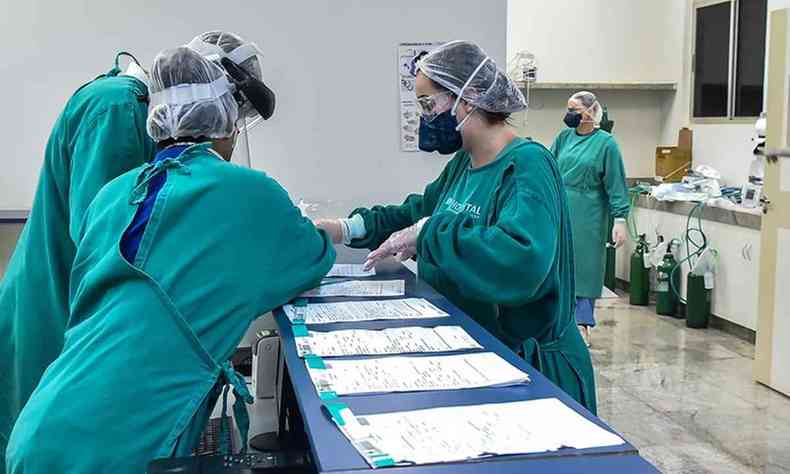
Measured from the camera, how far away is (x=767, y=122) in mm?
4047

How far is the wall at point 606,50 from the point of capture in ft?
21.1

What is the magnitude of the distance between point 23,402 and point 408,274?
3.43 feet

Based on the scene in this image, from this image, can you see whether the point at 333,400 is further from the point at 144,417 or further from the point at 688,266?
the point at 688,266

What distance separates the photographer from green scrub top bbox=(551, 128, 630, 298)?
460 centimetres

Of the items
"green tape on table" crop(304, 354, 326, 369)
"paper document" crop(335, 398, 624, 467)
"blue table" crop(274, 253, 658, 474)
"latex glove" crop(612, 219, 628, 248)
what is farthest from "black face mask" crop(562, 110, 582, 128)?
"paper document" crop(335, 398, 624, 467)

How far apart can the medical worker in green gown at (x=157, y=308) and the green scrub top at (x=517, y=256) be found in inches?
15.5

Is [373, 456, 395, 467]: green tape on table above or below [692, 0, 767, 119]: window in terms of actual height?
below

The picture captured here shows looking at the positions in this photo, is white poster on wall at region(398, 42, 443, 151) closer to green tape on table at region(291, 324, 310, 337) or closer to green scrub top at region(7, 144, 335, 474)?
green tape on table at region(291, 324, 310, 337)

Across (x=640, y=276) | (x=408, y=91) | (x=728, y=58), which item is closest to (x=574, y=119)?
(x=640, y=276)

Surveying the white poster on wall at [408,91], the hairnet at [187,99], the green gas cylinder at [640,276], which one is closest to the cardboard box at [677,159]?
the green gas cylinder at [640,276]

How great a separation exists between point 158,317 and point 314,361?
28 cm

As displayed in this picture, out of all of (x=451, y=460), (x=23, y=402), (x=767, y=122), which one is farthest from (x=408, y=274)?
(x=767, y=122)

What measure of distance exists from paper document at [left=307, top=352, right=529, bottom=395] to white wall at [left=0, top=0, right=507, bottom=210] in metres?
1.46

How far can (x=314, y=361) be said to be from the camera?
144 cm
